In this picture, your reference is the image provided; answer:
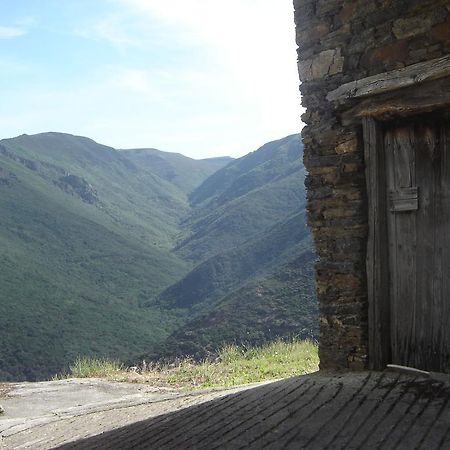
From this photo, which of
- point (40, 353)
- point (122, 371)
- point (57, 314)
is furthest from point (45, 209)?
point (122, 371)

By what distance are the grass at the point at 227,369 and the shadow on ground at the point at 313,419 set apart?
115 inches

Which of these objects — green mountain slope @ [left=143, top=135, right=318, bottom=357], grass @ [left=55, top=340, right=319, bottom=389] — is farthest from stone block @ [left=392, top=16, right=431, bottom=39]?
green mountain slope @ [left=143, top=135, right=318, bottom=357]

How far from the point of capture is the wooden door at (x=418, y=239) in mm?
4484

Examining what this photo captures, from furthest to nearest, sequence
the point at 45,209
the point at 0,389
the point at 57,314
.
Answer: the point at 45,209 < the point at 57,314 < the point at 0,389

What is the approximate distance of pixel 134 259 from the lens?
67.4 m

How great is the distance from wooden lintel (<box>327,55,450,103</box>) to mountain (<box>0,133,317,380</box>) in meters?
20.3

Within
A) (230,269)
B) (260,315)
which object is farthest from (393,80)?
(230,269)

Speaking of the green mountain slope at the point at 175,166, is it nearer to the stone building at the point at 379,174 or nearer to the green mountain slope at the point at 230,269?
the green mountain slope at the point at 230,269

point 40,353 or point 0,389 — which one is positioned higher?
point 0,389

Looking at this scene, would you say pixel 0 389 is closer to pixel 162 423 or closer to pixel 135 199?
pixel 162 423

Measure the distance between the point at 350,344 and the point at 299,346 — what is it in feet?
18.3

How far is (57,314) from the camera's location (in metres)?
45.1

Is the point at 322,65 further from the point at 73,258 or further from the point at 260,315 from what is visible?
the point at 73,258

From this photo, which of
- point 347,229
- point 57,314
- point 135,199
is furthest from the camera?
point 135,199
